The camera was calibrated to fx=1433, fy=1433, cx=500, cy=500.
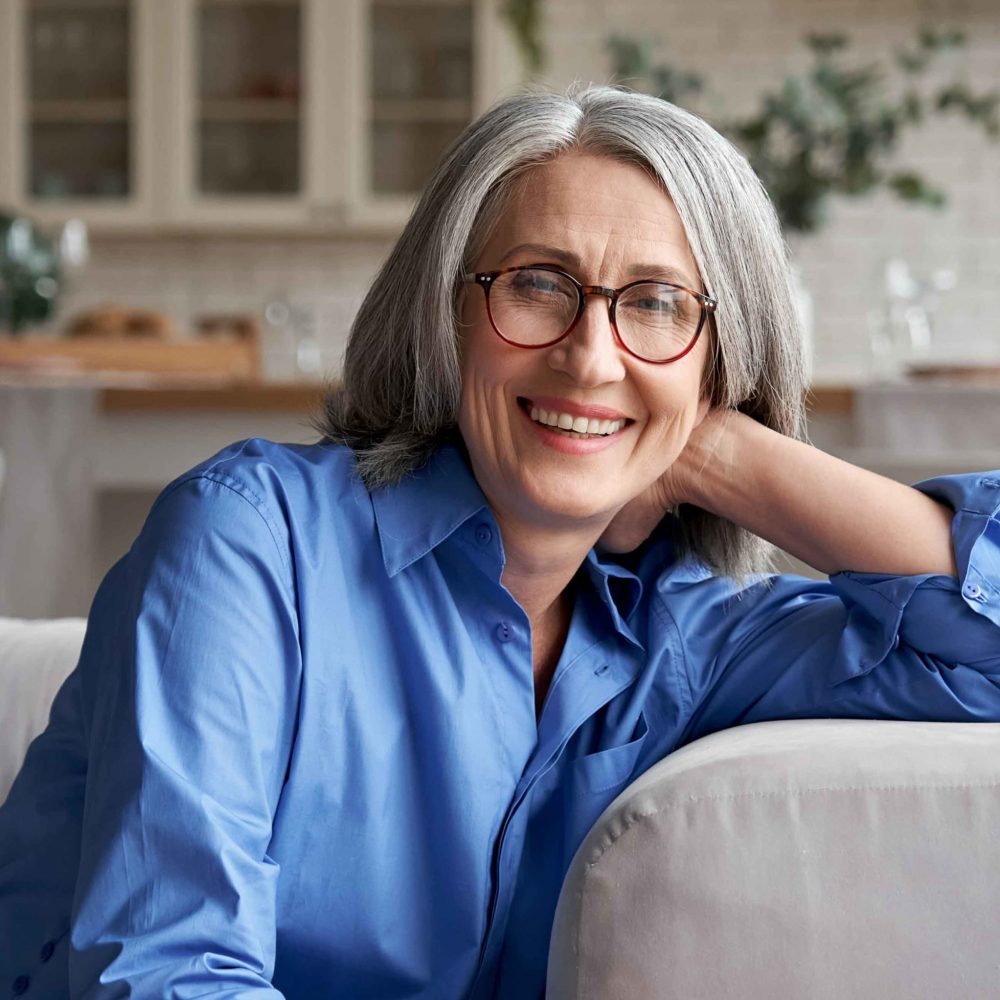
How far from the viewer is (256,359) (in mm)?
4137

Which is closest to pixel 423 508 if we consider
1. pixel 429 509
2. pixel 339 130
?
pixel 429 509

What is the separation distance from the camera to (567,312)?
42.3 inches

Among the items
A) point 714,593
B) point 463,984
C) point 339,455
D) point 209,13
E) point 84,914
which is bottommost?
point 463,984

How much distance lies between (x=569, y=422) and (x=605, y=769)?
0.28 m

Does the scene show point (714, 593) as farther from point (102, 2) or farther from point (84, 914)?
point (102, 2)

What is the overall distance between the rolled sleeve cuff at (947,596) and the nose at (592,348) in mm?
286

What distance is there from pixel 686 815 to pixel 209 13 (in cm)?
474

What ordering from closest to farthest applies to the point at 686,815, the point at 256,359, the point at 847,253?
the point at 686,815, the point at 256,359, the point at 847,253

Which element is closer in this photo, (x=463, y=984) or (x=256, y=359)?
(x=463, y=984)

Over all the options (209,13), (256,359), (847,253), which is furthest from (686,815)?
(209,13)

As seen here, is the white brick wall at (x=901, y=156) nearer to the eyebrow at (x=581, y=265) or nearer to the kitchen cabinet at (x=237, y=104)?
the kitchen cabinet at (x=237, y=104)

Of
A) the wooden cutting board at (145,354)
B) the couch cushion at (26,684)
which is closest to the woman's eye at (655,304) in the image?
the couch cushion at (26,684)

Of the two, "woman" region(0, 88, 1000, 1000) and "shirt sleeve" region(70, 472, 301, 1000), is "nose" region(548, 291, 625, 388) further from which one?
"shirt sleeve" region(70, 472, 301, 1000)

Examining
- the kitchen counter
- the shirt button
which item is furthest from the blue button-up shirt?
the kitchen counter
